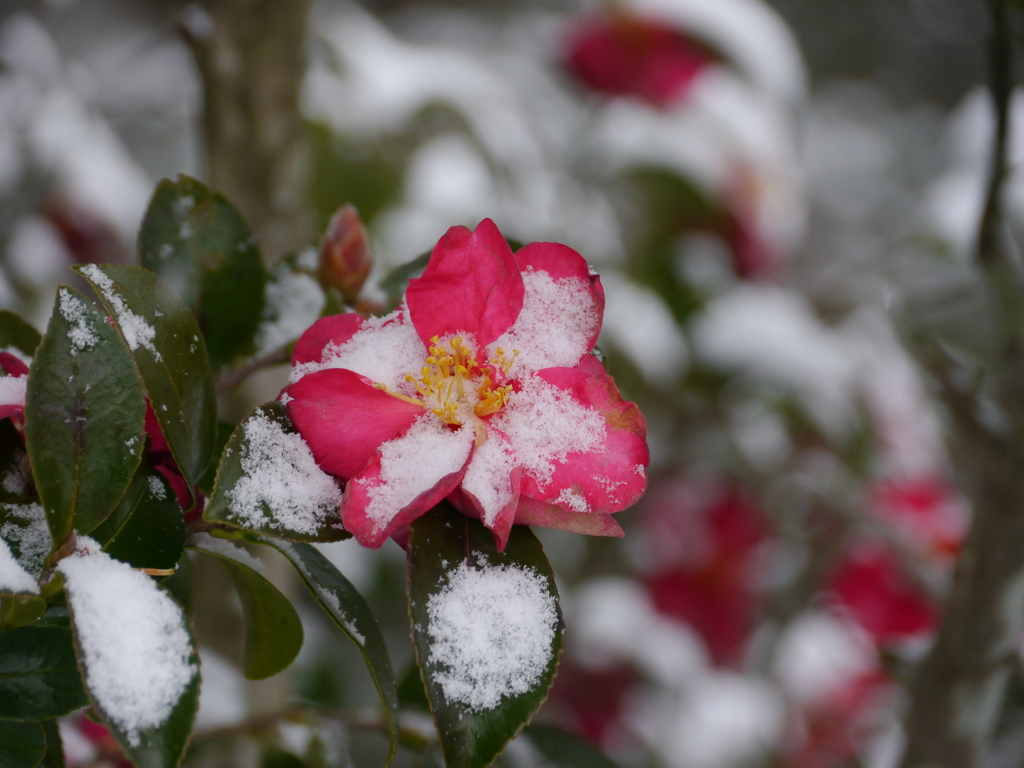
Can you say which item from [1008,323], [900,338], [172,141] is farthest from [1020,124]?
[172,141]

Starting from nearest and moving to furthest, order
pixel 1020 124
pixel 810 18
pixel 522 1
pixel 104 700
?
pixel 104 700, pixel 1020 124, pixel 522 1, pixel 810 18

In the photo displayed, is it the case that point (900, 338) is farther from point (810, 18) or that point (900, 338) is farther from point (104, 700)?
point (810, 18)

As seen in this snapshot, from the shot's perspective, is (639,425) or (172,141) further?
(172,141)

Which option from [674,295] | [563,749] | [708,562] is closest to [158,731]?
[563,749]

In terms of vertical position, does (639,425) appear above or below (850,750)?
above

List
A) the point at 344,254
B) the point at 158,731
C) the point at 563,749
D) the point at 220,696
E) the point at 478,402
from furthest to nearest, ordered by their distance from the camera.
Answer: the point at 220,696 → the point at 563,749 → the point at 344,254 → the point at 478,402 → the point at 158,731

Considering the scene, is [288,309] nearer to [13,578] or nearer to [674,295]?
[13,578]

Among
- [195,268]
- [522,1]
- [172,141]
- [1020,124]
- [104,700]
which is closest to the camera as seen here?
[104,700]

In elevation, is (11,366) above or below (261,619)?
above
